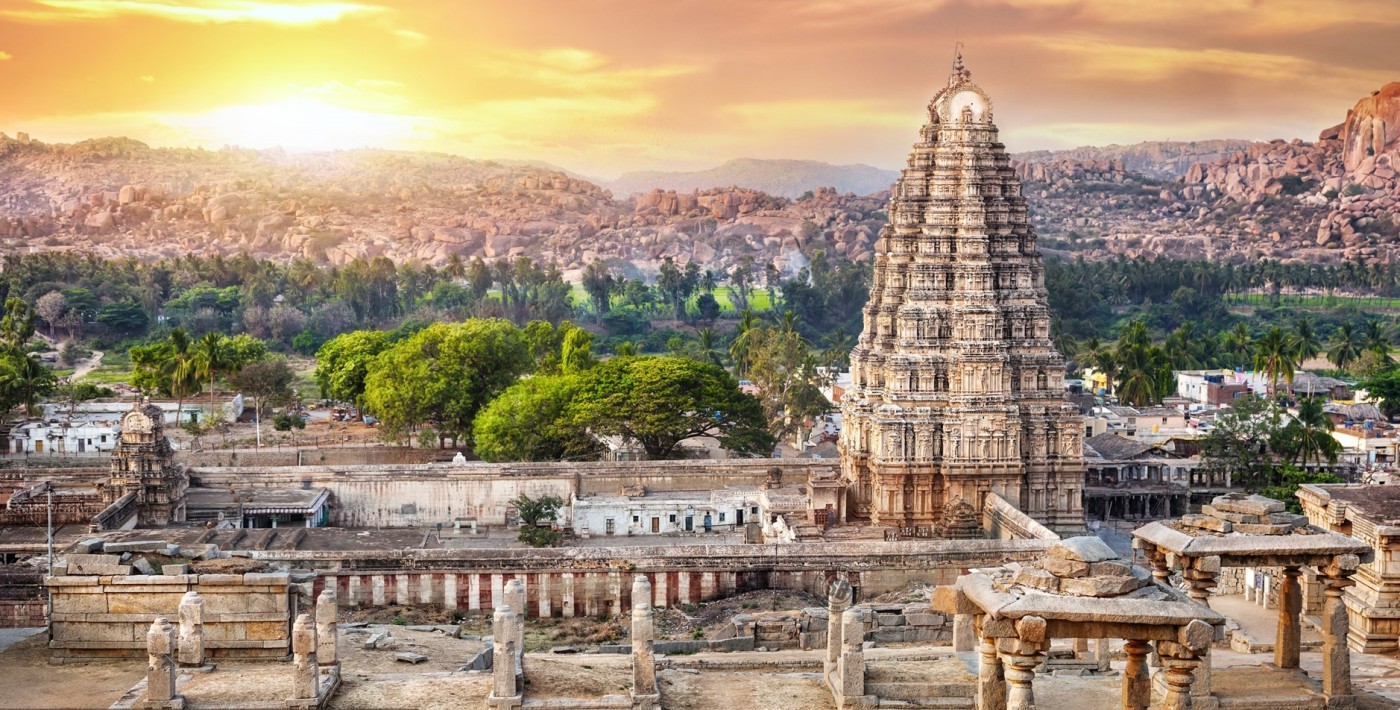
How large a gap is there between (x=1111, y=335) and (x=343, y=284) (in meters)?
51.3

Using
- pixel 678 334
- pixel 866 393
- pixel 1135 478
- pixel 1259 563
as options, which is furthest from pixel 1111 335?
pixel 1259 563

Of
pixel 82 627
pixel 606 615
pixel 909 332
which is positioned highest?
pixel 909 332

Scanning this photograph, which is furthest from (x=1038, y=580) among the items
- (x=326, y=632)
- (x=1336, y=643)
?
(x=326, y=632)

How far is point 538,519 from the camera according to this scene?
4188 centimetres

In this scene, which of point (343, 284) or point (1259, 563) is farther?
point (343, 284)

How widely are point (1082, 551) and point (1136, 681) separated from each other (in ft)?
6.50

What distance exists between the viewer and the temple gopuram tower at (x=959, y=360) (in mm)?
40031

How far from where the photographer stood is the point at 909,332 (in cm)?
4053

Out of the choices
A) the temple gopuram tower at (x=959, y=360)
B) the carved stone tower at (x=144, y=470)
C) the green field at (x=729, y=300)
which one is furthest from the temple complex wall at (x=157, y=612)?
the green field at (x=729, y=300)

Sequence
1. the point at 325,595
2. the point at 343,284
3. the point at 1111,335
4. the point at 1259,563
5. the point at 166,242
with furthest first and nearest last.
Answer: the point at 166,242 → the point at 343,284 → the point at 1111,335 → the point at 325,595 → the point at 1259,563

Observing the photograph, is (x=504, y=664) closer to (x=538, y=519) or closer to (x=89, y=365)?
(x=538, y=519)

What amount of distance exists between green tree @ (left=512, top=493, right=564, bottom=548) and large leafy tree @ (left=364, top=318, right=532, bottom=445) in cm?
1034

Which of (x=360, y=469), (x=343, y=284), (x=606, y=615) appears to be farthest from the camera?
(x=343, y=284)

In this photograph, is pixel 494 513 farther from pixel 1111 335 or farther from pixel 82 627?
pixel 1111 335
